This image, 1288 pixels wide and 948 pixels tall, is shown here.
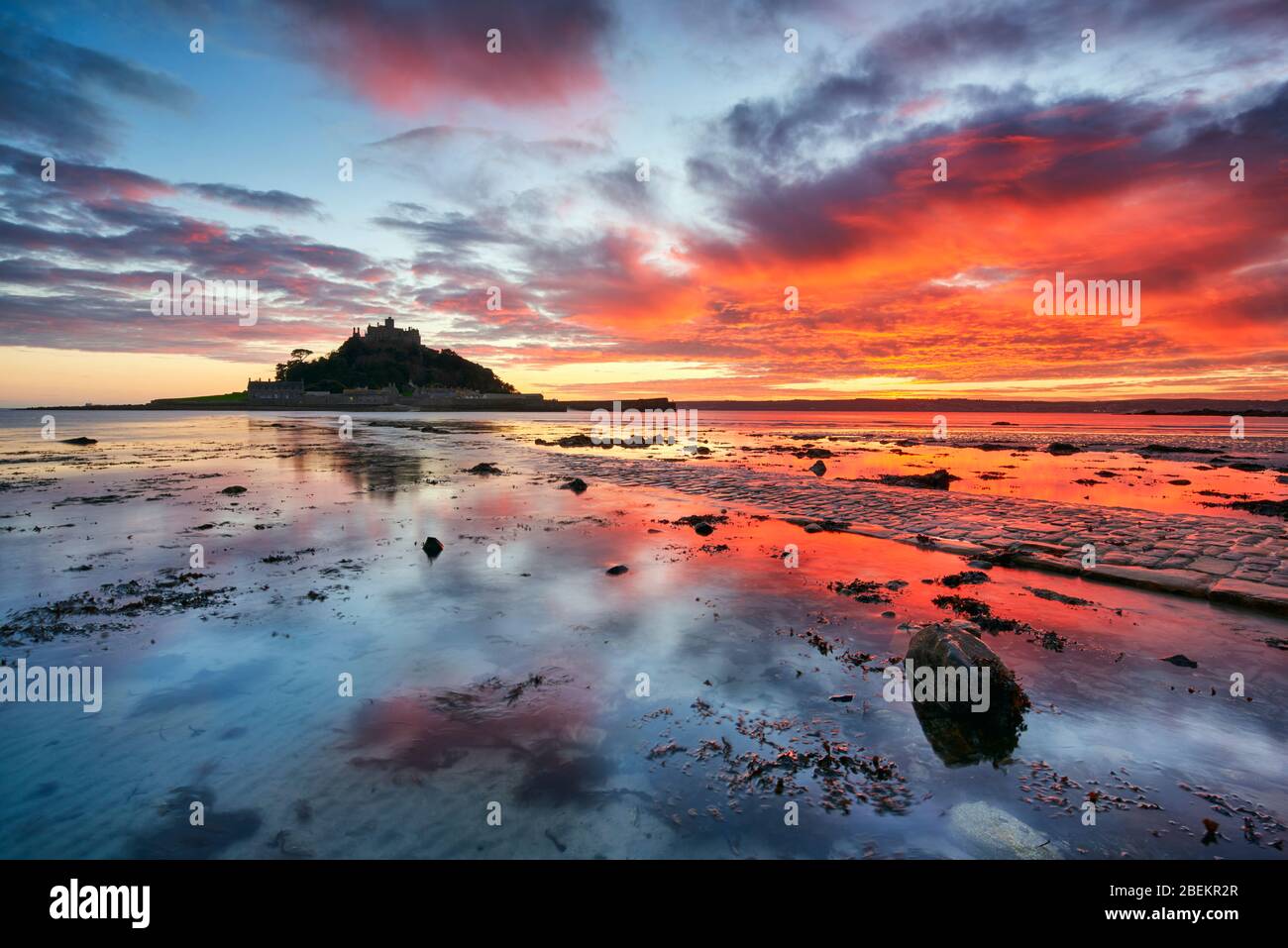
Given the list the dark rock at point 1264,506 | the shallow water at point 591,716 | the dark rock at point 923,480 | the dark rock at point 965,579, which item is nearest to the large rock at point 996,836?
the shallow water at point 591,716

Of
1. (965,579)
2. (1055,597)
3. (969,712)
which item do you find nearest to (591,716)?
(969,712)

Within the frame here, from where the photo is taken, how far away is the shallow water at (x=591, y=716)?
5.16 m

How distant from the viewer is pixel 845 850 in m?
4.88

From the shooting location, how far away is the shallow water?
5.16m

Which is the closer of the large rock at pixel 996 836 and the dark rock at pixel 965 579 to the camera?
the large rock at pixel 996 836

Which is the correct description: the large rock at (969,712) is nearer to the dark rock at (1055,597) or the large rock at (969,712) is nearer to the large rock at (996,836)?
the large rock at (996,836)

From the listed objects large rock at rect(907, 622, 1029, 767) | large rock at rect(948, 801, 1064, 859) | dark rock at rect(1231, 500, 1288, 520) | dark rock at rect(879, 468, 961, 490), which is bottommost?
large rock at rect(948, 801, 1064, 859)

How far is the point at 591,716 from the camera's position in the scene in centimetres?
729

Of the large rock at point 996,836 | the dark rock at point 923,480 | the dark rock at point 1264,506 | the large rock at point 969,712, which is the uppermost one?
the dark rock at point 923,480

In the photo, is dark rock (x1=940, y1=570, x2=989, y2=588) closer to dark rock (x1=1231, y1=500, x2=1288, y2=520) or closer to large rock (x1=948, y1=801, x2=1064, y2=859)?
large rock (x1=948, y1=801, x2=1064, y2=859)

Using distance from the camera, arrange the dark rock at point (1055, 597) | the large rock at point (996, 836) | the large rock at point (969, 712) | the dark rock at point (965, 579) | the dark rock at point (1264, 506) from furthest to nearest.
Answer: the dark rock at point (1264, 506) < the dark rock at point (965, 579) < the dark rock at point (1055, 597) < the large rock at point (969, 712) < the large rock at point (996, 836)

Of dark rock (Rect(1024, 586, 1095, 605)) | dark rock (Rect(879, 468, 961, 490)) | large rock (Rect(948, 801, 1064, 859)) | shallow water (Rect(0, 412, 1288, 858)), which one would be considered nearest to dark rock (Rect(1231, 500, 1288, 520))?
dark rock (Rect(879, 468, 961, 490))

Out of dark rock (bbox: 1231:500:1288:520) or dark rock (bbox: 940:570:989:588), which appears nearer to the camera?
dark rock (bbox: 940:570:989:588)
